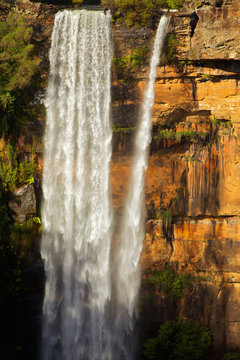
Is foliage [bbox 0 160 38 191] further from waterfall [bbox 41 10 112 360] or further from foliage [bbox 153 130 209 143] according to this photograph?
foliage [bbox 153 130 209 143]

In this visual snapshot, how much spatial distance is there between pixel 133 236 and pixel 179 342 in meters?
4.51

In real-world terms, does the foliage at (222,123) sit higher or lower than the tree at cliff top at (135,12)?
lower

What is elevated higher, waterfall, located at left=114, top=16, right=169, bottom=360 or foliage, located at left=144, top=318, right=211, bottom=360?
waterfall, located at left=114, top=16, right=169, bottom=360

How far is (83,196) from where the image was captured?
15227mm

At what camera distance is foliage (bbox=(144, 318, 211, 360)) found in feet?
47.4

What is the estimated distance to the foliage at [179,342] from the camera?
14.5 meters

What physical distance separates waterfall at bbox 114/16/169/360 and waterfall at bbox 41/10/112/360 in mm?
624

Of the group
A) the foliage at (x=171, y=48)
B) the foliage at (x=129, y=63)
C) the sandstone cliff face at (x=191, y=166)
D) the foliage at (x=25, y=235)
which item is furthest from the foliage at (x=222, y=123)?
the foliage at (x=25, y=235)

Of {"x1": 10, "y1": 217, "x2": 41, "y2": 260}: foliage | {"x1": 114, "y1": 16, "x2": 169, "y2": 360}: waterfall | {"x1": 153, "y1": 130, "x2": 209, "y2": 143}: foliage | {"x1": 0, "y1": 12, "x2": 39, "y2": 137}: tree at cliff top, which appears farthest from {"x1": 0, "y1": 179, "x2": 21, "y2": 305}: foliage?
{"x1": 153, "y1": 130, "x2": 209, "y2": 143}: foliage

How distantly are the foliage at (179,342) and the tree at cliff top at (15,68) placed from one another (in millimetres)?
10229

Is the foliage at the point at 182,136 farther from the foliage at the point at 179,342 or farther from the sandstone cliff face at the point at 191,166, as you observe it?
the foliage at the point at 179,342

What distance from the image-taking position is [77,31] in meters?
15.0

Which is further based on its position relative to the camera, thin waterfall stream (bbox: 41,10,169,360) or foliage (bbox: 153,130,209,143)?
foliage (bbox: 153,130,209,143)

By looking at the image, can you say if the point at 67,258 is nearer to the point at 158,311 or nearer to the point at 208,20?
the point at 158,311
